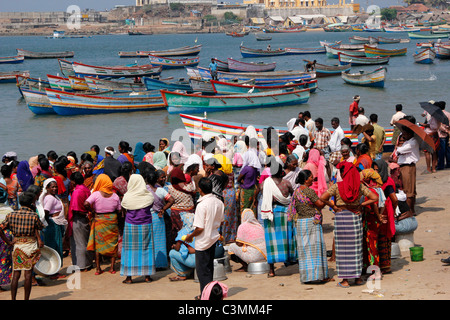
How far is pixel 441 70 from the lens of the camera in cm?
5275

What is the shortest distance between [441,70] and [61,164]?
159 ft

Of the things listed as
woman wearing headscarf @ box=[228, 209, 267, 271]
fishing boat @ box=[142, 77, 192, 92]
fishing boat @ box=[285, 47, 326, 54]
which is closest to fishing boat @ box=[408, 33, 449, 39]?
fishing boat @ box=[285, 47, 326, 54]

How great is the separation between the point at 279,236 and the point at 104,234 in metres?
2.19

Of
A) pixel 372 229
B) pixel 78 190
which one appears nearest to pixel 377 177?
pixel 372 229

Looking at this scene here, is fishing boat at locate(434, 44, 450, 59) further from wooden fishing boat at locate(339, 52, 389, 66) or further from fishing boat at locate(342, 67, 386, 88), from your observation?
fishing boat at locate(342, 67, 386, 88)

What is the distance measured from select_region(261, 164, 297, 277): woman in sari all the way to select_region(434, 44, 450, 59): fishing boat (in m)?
57.5

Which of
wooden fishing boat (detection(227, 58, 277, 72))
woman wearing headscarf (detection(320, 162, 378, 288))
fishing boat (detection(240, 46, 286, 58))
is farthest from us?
fishing boat (detection(240, 46, 286, 58))

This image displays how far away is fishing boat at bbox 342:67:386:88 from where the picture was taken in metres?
38.4

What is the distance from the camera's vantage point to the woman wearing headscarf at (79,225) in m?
8.30

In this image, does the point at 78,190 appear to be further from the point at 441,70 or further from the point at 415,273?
the point at 441,70

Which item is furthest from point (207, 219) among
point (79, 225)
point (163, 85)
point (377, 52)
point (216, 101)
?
point (377, 52)

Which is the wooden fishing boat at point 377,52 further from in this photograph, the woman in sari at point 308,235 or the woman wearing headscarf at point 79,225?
the woman in sari at point 308,235

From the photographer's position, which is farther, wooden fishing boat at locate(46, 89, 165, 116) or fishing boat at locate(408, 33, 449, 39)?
fishing boat at locate(408, 33, 449, 39)

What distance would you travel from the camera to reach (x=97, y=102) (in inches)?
1209
